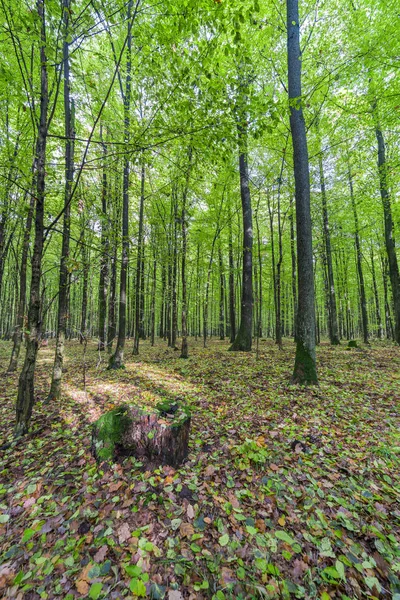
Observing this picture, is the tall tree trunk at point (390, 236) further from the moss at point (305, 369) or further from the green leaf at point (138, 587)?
the green leaf at point (138, 587)

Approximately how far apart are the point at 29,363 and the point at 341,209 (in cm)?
1633

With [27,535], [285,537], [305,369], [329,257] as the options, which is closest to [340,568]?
[285,537]

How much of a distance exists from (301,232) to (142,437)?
593cm

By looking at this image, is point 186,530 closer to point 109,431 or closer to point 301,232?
point 109,431

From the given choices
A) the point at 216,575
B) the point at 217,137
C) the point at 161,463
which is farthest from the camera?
the point at 217,137

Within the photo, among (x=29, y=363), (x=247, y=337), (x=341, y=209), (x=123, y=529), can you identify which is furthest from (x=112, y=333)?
(x=341, y=209)

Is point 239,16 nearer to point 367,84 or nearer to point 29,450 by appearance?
point 29,450

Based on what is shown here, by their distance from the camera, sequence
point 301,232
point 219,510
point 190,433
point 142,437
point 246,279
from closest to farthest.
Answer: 1. point 219,510
2. point 142,437
3. point 190,433
4. point 301,232
5. point 246,279

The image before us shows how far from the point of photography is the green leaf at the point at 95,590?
6.50 feet

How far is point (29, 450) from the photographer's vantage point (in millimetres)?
3869

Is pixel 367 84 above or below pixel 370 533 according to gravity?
above

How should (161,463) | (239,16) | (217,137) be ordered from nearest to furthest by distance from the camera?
(239,16), (161,463), (217,137)

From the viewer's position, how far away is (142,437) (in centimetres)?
359

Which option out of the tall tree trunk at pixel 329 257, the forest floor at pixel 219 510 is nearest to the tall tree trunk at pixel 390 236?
the tall tree trunk at pixel 329 257
